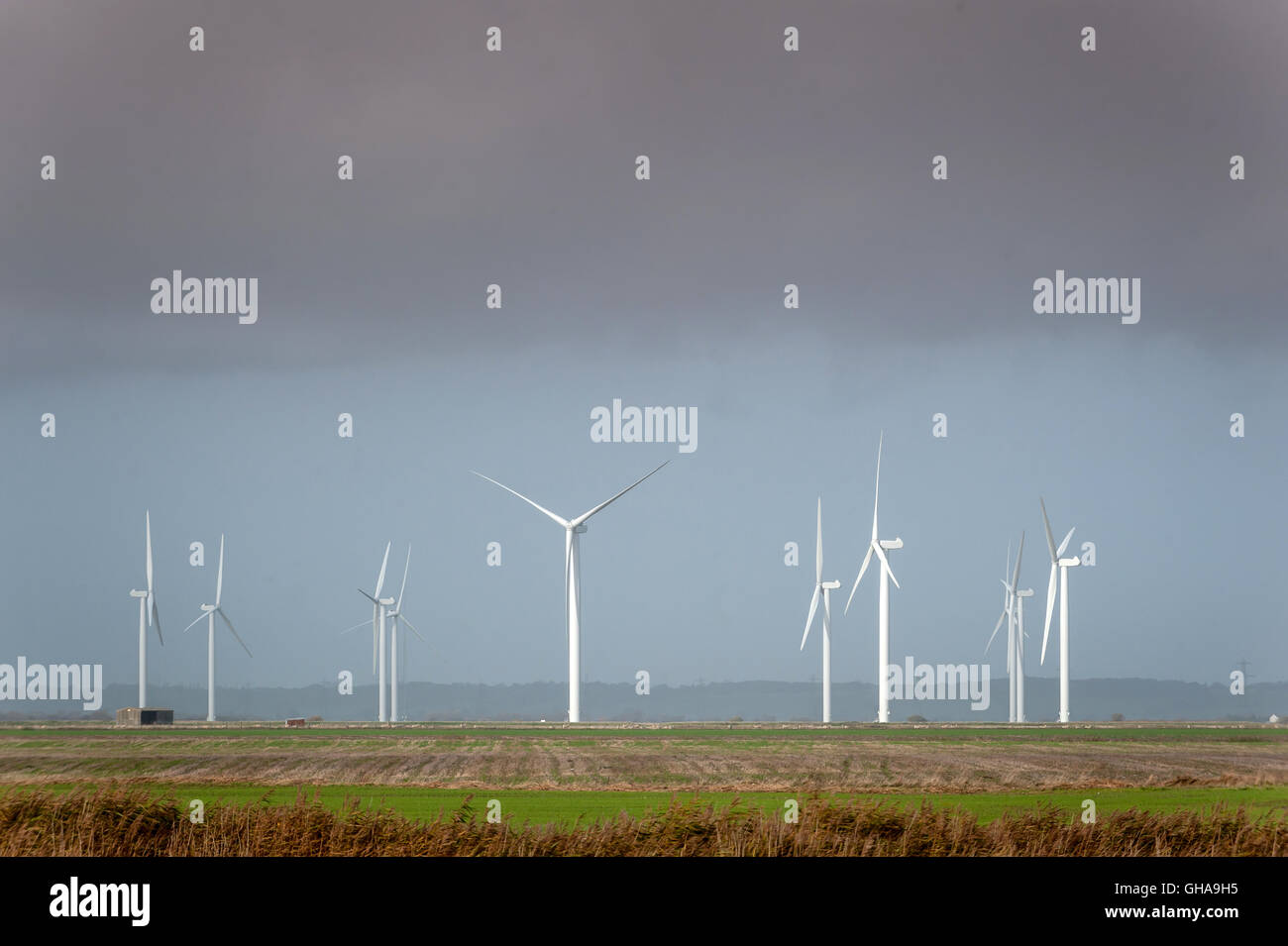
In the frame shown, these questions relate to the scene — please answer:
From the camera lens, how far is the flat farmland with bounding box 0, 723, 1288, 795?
74.0 meters

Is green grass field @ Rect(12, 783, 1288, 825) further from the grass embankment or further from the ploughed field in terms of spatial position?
the grass embankment

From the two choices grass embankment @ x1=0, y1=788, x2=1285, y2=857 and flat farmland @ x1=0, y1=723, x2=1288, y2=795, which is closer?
grass embankment @ x1=0, y1=788, x2=1285, y2=857

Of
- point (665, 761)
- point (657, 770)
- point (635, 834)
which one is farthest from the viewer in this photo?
point (665, 761)

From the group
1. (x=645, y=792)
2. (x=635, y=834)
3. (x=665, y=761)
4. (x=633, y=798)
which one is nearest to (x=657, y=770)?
(x=665, y=761)

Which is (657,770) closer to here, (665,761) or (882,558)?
(665,761)

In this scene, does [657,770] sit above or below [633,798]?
below

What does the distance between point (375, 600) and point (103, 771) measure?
264 feet

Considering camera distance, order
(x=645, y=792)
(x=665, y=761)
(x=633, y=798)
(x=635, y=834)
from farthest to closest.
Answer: (x=665, y=761) < (x=645, y=792) < (x=633, y=798) < (x=635, y=834)

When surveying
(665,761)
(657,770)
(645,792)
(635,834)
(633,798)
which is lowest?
(665,761)

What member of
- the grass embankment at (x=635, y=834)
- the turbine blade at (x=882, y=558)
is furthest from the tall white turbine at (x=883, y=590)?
the grass embankment at (x=635, y=834)

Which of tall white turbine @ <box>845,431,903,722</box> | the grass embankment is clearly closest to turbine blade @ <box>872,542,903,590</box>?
tall white turbine @ <box>845,431,903,722</box>

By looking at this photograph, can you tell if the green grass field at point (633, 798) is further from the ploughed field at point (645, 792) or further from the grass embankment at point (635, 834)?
the grass embankment at point (635, 834)

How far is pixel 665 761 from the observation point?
93.4 meters
